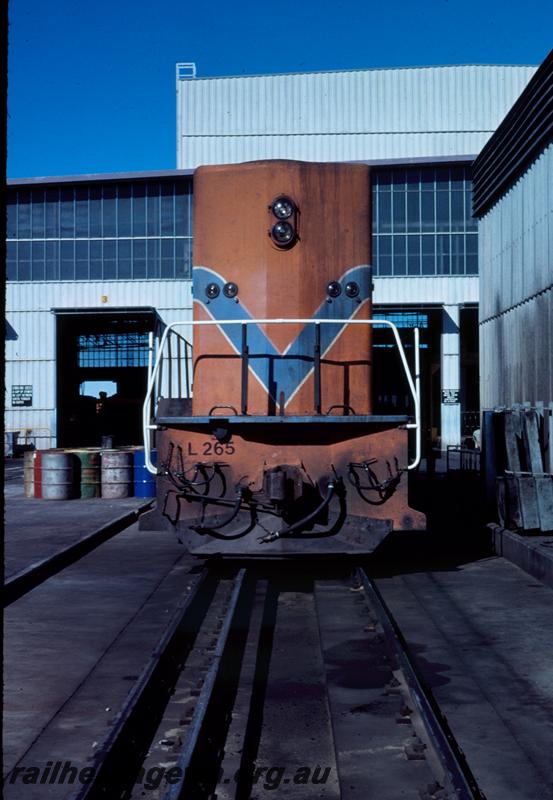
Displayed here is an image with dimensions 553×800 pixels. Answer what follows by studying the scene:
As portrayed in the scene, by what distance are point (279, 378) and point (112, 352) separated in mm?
39144

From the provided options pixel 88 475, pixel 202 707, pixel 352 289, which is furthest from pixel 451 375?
pixel 202 707

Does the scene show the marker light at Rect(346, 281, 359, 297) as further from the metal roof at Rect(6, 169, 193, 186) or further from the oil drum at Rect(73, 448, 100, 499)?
the metal roof at Rect(6, 169, 193, 186)

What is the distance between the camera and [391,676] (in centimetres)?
561

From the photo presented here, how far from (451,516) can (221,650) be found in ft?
32.9

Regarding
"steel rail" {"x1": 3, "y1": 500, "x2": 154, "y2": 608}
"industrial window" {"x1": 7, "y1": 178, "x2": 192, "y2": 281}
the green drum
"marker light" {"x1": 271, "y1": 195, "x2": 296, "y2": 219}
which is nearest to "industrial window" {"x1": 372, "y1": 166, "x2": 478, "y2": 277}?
"industrial window" {"x1": 7, "y1": 178, "x2": 192, "y2": 281}

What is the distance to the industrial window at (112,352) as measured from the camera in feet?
150

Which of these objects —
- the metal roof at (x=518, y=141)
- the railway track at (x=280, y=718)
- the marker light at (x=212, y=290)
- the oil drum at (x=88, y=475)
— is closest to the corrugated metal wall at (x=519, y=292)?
the metal roof at (x=518, y=141)

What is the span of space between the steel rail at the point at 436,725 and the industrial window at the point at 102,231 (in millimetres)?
27573

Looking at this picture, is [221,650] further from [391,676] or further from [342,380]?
[342,380]

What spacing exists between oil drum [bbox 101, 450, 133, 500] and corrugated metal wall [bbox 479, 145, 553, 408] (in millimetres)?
7204

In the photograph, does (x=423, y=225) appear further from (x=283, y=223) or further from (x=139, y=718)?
(x=139, y=718)

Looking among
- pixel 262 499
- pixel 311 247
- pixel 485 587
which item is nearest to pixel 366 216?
pixel 311 247

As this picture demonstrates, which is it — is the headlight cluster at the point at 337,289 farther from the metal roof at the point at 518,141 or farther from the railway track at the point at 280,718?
the metal roof at the point at 518,141

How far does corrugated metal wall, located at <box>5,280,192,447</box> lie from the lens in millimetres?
33219
